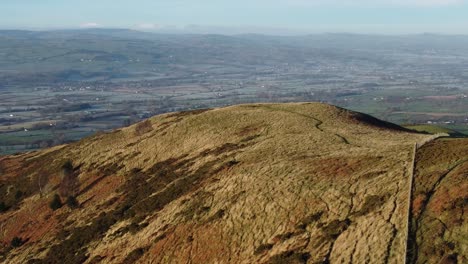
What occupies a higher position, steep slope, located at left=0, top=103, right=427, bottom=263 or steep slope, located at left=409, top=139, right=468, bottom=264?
steep slope, located at left=409, top=139, right=468, bottom=264

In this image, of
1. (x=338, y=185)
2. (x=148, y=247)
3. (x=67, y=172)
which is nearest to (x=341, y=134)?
(x=338, y=185)

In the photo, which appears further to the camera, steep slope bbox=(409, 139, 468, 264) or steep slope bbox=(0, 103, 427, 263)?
steep slope bbox=(0, 103, 427, 263)

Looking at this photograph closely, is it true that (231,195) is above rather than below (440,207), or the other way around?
below

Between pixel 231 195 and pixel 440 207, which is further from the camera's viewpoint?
pixel 231 195
